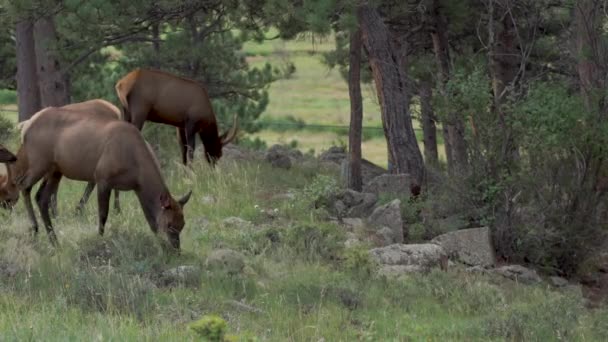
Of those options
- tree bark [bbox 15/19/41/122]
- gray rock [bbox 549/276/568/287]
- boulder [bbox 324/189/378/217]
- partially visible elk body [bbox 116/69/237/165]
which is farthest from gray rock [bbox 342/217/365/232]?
tree bark [bbox 15/19/41/122]

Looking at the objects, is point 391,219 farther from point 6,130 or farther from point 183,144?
point 6,130

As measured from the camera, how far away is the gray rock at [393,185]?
1609 cm

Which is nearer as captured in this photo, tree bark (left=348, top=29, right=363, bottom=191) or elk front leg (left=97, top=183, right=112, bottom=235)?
elk front leg (left=97, top=183, right=112, bottom=235)

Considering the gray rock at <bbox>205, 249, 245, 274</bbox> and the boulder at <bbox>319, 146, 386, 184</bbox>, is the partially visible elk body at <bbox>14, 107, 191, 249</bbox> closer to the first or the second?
the gray rock at <bbox>205, 249, 245, 274</bbox>

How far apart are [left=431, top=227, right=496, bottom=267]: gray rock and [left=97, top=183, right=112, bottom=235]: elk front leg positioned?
4.13m

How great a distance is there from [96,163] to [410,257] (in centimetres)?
360

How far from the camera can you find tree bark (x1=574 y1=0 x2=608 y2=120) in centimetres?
1430

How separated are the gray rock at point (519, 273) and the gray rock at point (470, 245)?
0.82 feet

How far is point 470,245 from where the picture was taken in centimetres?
1380

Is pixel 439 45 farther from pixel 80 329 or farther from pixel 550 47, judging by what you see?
pixel 80 329

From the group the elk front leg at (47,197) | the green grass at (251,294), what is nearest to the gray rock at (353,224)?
the green grass at (251,294)

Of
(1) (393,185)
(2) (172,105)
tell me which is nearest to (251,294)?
(1) (393,185)

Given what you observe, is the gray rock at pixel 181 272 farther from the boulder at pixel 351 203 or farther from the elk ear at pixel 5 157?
the boulder at pixel 351 203

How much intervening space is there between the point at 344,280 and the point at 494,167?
A: 150 inches
